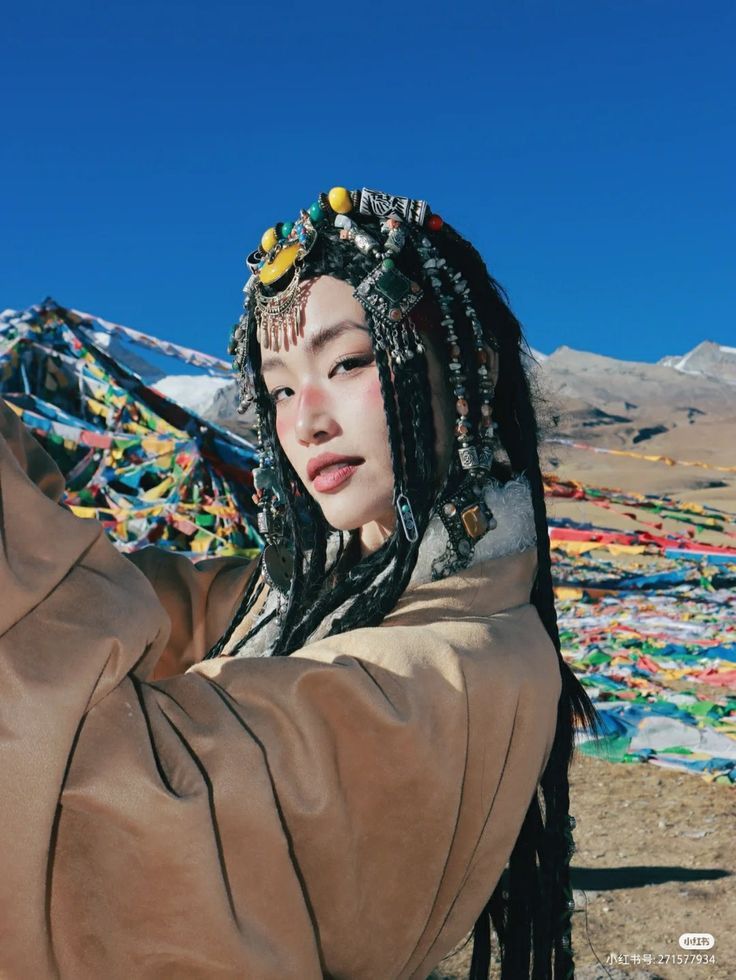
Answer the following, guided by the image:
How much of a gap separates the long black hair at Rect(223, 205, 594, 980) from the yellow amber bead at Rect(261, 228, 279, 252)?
13 centimetres

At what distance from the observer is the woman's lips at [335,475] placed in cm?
206

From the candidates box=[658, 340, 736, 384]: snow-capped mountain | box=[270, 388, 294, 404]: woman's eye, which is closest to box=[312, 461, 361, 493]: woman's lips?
box=[270, 388, 294, 404]: woman's eye

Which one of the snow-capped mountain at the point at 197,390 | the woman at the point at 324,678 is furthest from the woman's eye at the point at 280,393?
the snow-capped mountain at the point at 197,390

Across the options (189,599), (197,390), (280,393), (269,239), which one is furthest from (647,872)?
(197,390)

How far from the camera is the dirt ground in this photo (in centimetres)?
337

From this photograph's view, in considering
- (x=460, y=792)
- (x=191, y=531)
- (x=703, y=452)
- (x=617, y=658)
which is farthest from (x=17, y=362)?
(x=703, y=452)

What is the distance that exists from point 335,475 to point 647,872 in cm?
277

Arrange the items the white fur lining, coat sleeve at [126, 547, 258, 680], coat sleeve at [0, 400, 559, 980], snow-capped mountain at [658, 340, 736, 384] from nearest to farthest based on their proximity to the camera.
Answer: coat sleeve at [0, 400, 559, 980], the white fur lining, coat sleeve at [126, 547, 258, 680], snow-capped mountain at [658, 340, 736, 384]

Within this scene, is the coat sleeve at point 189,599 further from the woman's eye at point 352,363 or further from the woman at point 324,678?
the woman's eye at point 352,363

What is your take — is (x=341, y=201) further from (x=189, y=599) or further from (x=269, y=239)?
(x=189, y=599)

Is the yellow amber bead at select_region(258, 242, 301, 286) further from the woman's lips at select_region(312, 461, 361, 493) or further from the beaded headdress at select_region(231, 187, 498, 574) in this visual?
the woman's lips at select_region(312, 461, 361, 493)

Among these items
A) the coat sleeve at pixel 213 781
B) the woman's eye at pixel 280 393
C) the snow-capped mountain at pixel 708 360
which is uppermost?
the snow-capped mountain at pixel 708 360

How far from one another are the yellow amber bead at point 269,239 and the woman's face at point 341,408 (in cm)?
18

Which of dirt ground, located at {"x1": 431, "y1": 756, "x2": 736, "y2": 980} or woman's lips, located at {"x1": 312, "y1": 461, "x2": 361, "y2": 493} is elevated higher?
woman's lips, located at {"x1": 312, "y1": 461, "x2": 361, "y2": 493}
